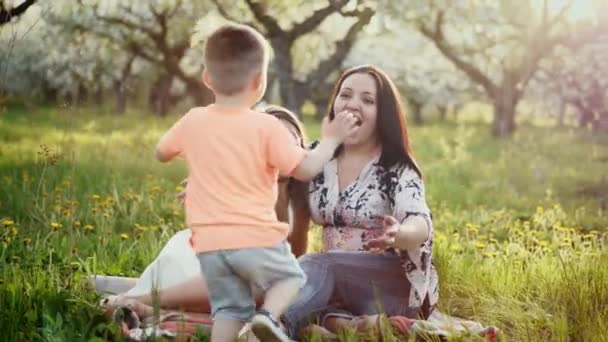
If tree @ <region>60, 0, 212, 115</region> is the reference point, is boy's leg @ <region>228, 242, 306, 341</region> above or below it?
below

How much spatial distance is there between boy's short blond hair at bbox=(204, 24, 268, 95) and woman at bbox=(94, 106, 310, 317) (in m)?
0.89

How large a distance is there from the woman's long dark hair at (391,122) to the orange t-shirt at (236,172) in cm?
79

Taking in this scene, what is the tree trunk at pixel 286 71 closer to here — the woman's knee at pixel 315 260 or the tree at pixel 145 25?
the tree at pixel 145 25

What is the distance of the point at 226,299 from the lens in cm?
314

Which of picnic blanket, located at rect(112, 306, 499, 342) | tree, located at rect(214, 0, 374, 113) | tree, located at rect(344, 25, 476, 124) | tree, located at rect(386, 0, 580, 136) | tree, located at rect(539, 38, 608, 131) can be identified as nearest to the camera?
picnic blanket, located at rect(112, 306, 499, 342)

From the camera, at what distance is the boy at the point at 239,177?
302 cm

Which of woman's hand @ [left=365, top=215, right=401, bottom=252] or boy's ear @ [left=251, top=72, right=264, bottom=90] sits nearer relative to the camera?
boy's ear @ [left=251, top=72, right=264, bottom=90]

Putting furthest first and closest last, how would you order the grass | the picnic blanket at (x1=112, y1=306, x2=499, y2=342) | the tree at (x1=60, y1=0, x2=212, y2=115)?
the tree at (x1=60, y1=0, x2=212, y2=115) < the grass < the picnic blanket at (x1=112, y1=306, x2=499, y2=342)

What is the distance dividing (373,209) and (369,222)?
2.4 inches

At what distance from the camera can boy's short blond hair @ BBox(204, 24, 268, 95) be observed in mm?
2973

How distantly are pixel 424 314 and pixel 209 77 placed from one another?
5.06 ft

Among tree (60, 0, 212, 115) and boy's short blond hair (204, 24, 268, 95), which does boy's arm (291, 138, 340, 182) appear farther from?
tree (60, 0, 212, 115)

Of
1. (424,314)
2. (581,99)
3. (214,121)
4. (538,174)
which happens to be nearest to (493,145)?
(538,174)

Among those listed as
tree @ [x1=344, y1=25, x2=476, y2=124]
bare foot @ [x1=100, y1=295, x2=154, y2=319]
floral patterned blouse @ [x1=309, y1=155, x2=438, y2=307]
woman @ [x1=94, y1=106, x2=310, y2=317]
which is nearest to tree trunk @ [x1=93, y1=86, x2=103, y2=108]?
tree @ [x1=344, y1=25, x2=476, y2=124]
